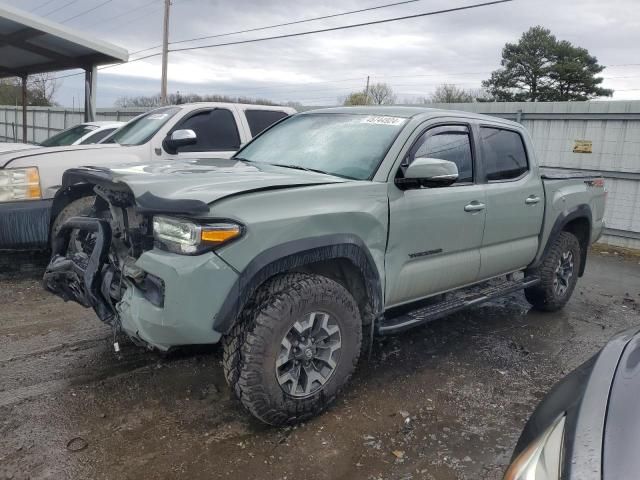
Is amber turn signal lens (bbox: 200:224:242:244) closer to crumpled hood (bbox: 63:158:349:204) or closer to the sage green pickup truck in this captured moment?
the sage green pickup truck

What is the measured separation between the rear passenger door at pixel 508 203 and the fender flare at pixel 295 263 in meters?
1.34

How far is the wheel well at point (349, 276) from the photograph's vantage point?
324 centimetres

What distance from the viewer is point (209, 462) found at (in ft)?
8.98

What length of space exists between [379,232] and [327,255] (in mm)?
423

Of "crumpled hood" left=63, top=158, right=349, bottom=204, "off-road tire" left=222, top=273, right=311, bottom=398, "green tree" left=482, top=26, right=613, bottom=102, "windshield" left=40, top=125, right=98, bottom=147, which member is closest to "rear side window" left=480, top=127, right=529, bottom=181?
"crumpled hood" left=63, top=158, right=349, bottom=204

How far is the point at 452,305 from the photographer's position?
3.97 meters

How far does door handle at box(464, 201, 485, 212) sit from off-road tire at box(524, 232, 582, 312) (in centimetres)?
145

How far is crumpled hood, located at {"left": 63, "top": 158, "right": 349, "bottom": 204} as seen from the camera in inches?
108

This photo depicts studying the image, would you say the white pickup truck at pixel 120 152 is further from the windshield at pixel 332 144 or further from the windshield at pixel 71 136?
the windshield at pixel 71 136

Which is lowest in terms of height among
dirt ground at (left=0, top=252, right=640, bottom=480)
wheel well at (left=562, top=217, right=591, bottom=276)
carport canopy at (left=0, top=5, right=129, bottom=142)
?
dirt ground at (left=0, top=252, right=640, bottom=480)

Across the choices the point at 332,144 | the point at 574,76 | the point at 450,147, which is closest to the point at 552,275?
the point at 450,147

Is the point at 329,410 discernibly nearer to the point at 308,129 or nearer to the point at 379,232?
the point at 379,232

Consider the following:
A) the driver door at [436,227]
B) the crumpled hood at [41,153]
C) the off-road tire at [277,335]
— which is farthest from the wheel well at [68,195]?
the driver door at [436,227]

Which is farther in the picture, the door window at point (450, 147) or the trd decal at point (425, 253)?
the door window at point (450, 147)
